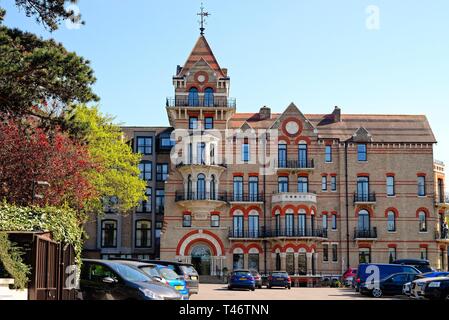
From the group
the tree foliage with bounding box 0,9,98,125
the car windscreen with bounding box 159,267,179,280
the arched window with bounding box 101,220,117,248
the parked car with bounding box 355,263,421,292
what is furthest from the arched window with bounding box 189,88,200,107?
the tree foliage with bounding box 0,9,98,125

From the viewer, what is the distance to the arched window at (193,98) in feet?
192

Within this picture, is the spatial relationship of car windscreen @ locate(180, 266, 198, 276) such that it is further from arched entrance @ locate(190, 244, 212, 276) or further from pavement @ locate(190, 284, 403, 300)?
arched entrance @ locate(190, 244, 212, 276)

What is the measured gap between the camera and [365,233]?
58844mm

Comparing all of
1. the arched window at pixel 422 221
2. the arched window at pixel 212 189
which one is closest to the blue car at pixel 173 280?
the arched window at pixel 212 189

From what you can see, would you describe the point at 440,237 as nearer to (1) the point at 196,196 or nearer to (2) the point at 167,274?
(1) the point at 196,196

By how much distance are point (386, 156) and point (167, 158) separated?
70.4 ft

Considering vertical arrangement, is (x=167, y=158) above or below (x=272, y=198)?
above

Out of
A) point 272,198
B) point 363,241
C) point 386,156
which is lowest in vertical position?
point 363,241

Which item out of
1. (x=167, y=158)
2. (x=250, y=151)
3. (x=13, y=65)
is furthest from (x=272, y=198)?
(x=13, y=65)

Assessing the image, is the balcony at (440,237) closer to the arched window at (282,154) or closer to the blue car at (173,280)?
the arched window at (282,154)

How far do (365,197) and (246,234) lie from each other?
11535mm

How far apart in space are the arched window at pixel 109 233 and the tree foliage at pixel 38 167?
96.5 feet

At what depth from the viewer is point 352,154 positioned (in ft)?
197
